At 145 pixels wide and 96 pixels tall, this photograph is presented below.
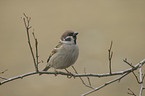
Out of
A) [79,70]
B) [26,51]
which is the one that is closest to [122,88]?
[79,70]

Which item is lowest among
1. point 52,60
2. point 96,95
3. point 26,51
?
point 96,95

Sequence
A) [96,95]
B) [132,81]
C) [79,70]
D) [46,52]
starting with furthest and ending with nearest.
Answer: [46,52], [79,70], [132,81], [96,95]

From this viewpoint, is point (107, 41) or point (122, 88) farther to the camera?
point (107, 41)

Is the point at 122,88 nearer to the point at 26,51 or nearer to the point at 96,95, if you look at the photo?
the point at 96,95

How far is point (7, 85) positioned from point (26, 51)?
6.22 ft

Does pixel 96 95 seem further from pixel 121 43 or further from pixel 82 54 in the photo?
pixel 121 43

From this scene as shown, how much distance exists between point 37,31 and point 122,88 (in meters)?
4.50

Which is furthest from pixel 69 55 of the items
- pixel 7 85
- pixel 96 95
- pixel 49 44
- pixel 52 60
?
pixel 49 44

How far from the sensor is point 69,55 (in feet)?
10.2

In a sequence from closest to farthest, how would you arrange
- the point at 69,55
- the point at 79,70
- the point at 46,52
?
the point at 69,55 → the point at 79,70 → the point at 46,52

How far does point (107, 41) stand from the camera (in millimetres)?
8555

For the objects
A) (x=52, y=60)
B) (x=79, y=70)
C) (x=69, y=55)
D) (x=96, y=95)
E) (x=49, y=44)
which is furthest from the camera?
(x=49, y=44)

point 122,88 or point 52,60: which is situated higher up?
point 52,60

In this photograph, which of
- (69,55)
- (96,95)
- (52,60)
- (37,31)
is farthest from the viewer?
(37,31)
